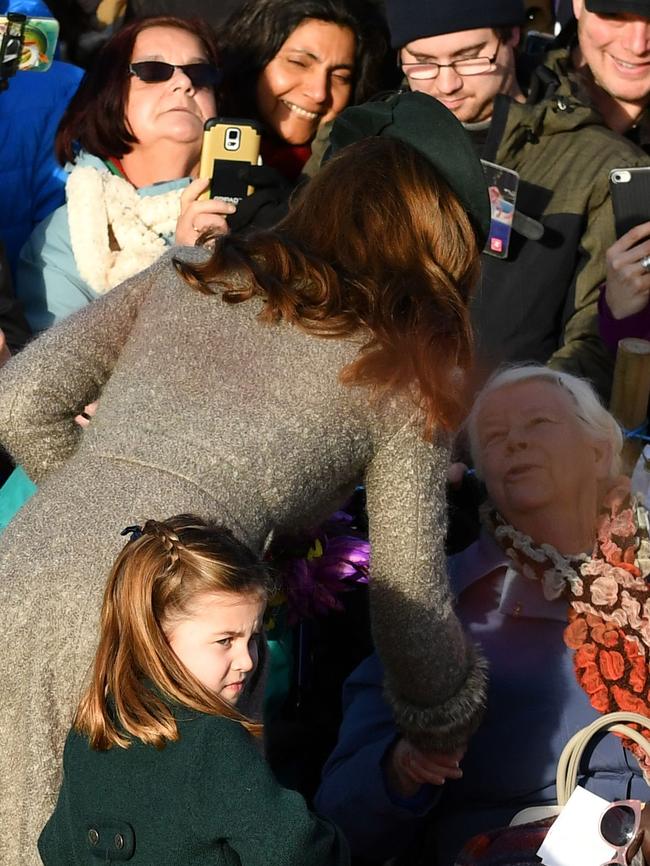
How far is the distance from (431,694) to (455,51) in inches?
74.6

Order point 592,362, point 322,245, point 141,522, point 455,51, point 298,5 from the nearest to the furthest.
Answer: point 141,522 → point 322,245 → point 592,362 → point 455,51 → point 298,5

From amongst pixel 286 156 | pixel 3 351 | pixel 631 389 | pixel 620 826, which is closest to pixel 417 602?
pixel 620 826

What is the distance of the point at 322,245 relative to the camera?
2.33 metres

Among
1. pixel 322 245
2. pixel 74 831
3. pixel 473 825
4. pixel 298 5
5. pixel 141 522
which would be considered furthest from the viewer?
pixel 298 5

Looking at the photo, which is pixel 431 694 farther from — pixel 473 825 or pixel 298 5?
pixel 298 5

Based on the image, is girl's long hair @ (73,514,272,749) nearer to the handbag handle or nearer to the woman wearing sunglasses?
the handbag handle

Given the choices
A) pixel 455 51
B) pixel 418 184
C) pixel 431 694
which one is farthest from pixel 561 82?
pixel 431 694

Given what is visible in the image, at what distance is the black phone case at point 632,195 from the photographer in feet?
11.1

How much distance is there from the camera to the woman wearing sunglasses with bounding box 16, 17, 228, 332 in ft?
11.8

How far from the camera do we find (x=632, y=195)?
3408mm

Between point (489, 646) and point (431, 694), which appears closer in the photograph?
point (431, 694)

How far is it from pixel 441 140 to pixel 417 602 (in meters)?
0.76

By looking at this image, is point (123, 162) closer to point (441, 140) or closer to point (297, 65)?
point (297, 65)

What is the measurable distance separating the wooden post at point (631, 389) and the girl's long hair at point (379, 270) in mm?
909
